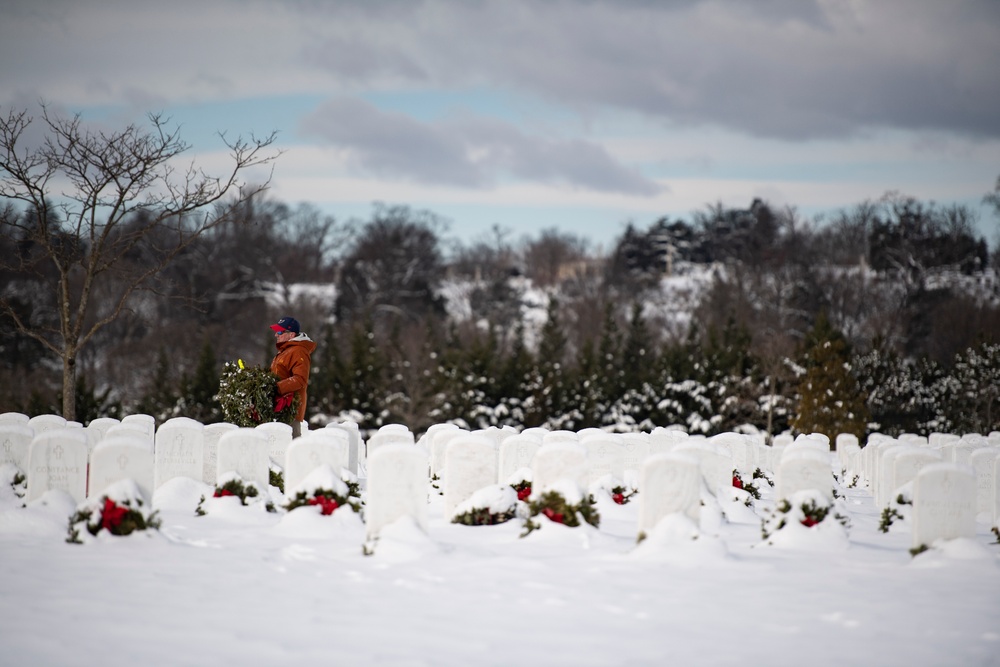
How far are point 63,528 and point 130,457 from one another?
866mm

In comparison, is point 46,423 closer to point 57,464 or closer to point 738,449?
point 57,464

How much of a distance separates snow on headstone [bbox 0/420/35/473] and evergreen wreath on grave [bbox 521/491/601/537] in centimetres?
578

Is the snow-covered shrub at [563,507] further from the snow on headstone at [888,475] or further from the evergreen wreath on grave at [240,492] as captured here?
the snow on headstone at [888,475]

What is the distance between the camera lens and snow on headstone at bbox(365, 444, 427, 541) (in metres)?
8.64

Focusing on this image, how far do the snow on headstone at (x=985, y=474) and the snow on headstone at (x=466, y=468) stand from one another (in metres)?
6.60

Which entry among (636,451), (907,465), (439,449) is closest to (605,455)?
(636,451)

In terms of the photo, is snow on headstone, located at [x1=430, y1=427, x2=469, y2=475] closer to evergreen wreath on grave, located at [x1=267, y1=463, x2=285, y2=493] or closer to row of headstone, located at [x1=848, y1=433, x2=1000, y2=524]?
evergreen wreath on grave, located at [x1=267, y1=463, x2=285, y2=493]

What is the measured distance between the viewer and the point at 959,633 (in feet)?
20.4

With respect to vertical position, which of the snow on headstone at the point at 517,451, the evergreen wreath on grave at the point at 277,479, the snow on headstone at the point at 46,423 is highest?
the snow on headstone at the point at 46,423

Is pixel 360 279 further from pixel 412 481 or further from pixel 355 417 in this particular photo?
pixel 412 481

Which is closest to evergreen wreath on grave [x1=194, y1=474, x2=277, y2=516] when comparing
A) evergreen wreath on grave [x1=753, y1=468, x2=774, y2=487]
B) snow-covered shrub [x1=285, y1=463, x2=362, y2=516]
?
snow-covered shrub [x1=285, y1=463, x2=362, y2=516]

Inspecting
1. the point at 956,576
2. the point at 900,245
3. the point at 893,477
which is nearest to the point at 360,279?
the point at 900,245

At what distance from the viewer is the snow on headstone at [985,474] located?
1244 cm

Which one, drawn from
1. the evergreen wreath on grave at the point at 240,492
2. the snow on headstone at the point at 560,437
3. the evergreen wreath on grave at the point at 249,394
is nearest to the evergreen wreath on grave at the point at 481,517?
the evergreen wreath on grave at the point at 240,492
